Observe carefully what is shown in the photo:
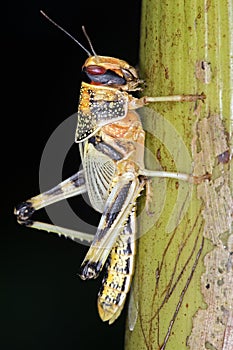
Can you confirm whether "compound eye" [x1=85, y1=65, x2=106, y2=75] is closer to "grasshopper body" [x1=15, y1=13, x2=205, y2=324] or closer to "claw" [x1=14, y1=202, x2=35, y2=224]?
"grasshopper body" [x1=15, y1=13, x2=205, y2=324]

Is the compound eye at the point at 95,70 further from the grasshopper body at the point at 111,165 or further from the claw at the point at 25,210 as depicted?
the claw at the point at 25,210

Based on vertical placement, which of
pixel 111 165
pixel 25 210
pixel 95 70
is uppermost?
pixel 95 70

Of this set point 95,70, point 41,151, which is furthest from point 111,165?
point 41,151

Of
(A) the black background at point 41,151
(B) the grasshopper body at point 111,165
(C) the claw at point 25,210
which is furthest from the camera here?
(A) the black background at point 41,151

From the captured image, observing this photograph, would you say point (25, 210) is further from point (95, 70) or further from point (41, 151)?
point (41, 151)

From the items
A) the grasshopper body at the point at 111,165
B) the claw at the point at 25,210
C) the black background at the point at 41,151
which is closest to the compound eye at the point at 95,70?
the grasshopper body at the point at 111,165

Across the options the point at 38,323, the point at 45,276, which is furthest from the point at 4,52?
the point at 38,323

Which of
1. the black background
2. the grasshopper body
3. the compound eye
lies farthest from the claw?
the black background
